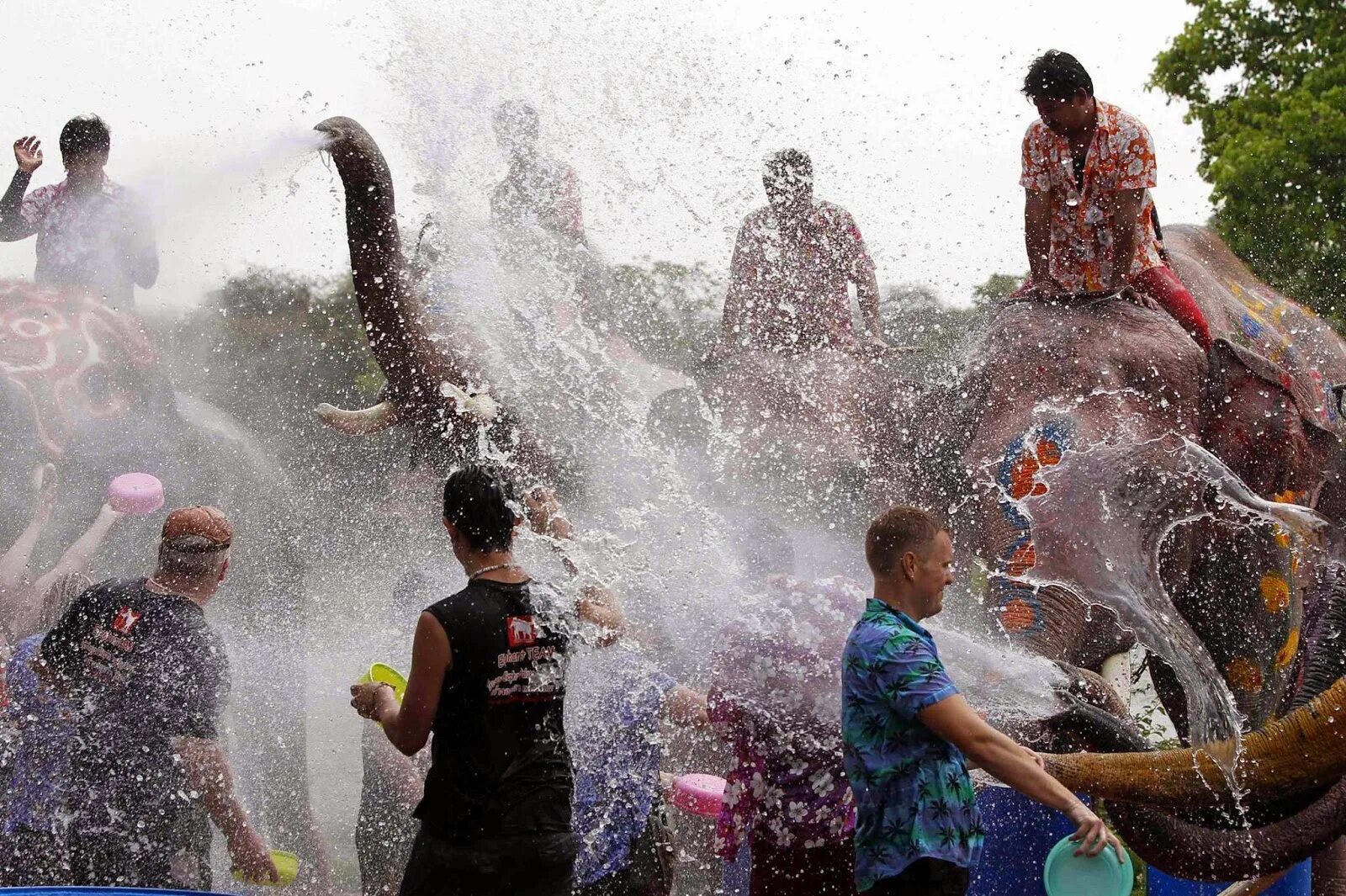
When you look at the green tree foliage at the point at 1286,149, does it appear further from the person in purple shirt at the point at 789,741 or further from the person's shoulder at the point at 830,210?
the person in purple shirt at the point at 789,741

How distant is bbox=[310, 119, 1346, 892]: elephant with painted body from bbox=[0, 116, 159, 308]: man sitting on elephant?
5.19 ft

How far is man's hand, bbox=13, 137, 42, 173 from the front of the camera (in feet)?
21.5

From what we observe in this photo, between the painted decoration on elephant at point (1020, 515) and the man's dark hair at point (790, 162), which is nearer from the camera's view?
the painted decoration on elephant at point (1020, 515)

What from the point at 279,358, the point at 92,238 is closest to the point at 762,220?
the point at 92,238

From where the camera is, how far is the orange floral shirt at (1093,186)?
481cm

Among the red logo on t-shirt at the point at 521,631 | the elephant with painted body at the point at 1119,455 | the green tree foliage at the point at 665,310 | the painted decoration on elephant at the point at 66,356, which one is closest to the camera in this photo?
the red logo on t-shirt at the point at 521,631

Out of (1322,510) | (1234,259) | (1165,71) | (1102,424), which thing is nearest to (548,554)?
(1102,424)

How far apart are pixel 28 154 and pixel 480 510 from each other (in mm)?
4354

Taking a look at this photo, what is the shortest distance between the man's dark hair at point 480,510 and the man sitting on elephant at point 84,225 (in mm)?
3749

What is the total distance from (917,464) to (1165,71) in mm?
13613

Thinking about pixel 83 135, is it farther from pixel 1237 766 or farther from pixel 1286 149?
pixel 1286 149

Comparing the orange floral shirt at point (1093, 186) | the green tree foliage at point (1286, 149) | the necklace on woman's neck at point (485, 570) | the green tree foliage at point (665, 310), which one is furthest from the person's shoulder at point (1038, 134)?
the green tree foliage at point (1286, 149)

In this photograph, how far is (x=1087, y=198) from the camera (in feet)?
16.0

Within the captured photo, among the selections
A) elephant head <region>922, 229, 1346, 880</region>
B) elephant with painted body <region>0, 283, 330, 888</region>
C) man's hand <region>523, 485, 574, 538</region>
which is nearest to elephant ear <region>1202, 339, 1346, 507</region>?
elephant head <region>922, 229, 1346, 880</region>
